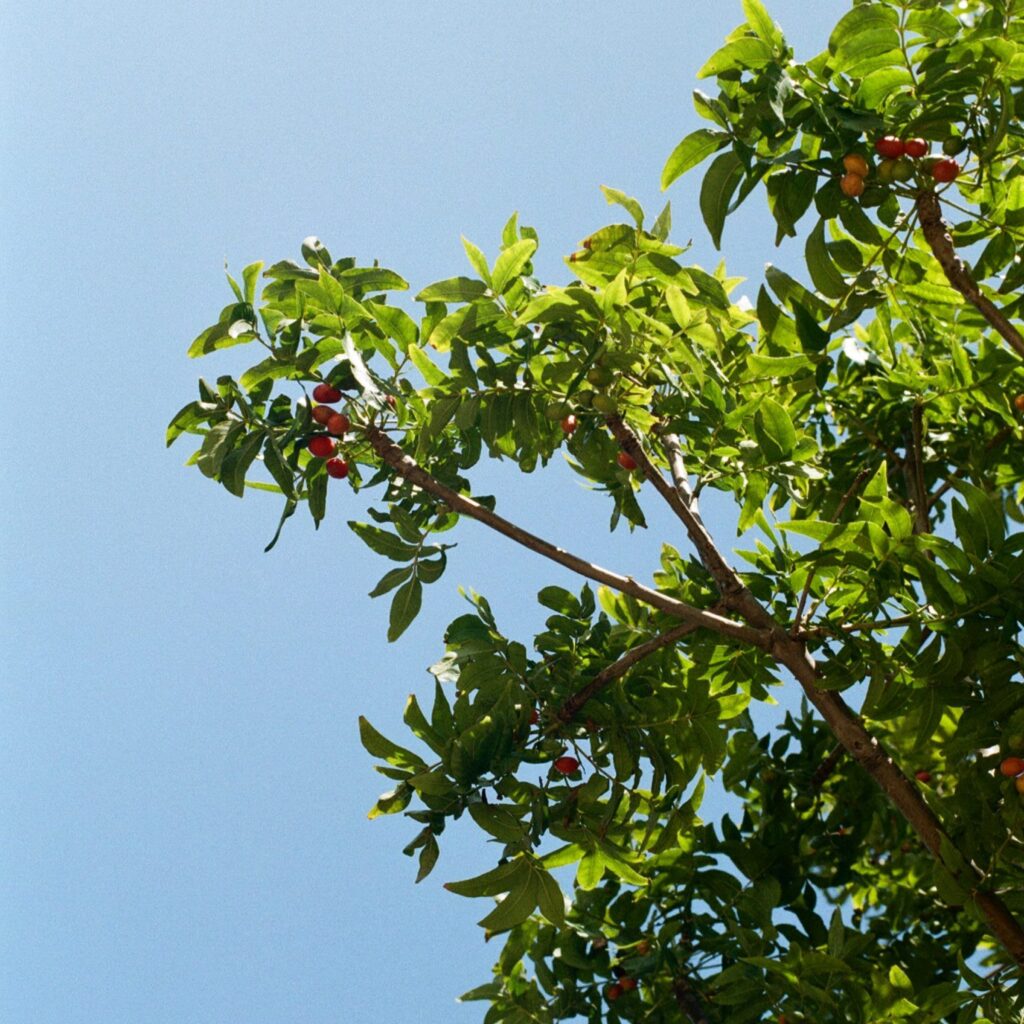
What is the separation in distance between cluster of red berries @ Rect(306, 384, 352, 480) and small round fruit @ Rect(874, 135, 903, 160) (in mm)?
1530

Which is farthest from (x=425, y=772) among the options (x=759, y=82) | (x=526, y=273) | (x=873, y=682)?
(x=759, y=82)

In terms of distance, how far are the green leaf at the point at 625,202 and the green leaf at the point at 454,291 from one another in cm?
43

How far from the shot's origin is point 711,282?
127 inches

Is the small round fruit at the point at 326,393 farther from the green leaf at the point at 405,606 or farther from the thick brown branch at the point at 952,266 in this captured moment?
the thick brown branch at the point at 952,266

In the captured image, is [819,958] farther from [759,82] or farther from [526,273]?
[759,82]

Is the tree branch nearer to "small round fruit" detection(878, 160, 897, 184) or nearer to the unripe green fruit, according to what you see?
the unripe green fruit

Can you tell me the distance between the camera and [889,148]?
301 cm

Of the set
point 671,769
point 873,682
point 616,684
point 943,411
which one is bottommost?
point 873,682

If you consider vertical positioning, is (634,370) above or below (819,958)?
→ above

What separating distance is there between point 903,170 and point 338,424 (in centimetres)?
159

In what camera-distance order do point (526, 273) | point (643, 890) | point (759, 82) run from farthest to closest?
point (643, 890) < point (526, 273) < point (759, 82)

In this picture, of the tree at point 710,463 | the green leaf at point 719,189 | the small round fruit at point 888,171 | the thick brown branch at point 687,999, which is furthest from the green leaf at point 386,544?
the thick brown branch at point 687,999

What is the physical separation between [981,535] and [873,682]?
453mm

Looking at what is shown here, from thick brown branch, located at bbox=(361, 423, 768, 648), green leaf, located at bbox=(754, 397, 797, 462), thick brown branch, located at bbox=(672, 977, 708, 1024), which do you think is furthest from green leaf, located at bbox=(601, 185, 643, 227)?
thick brown branch, located at bbox=(672, 977, 708, 1024)
